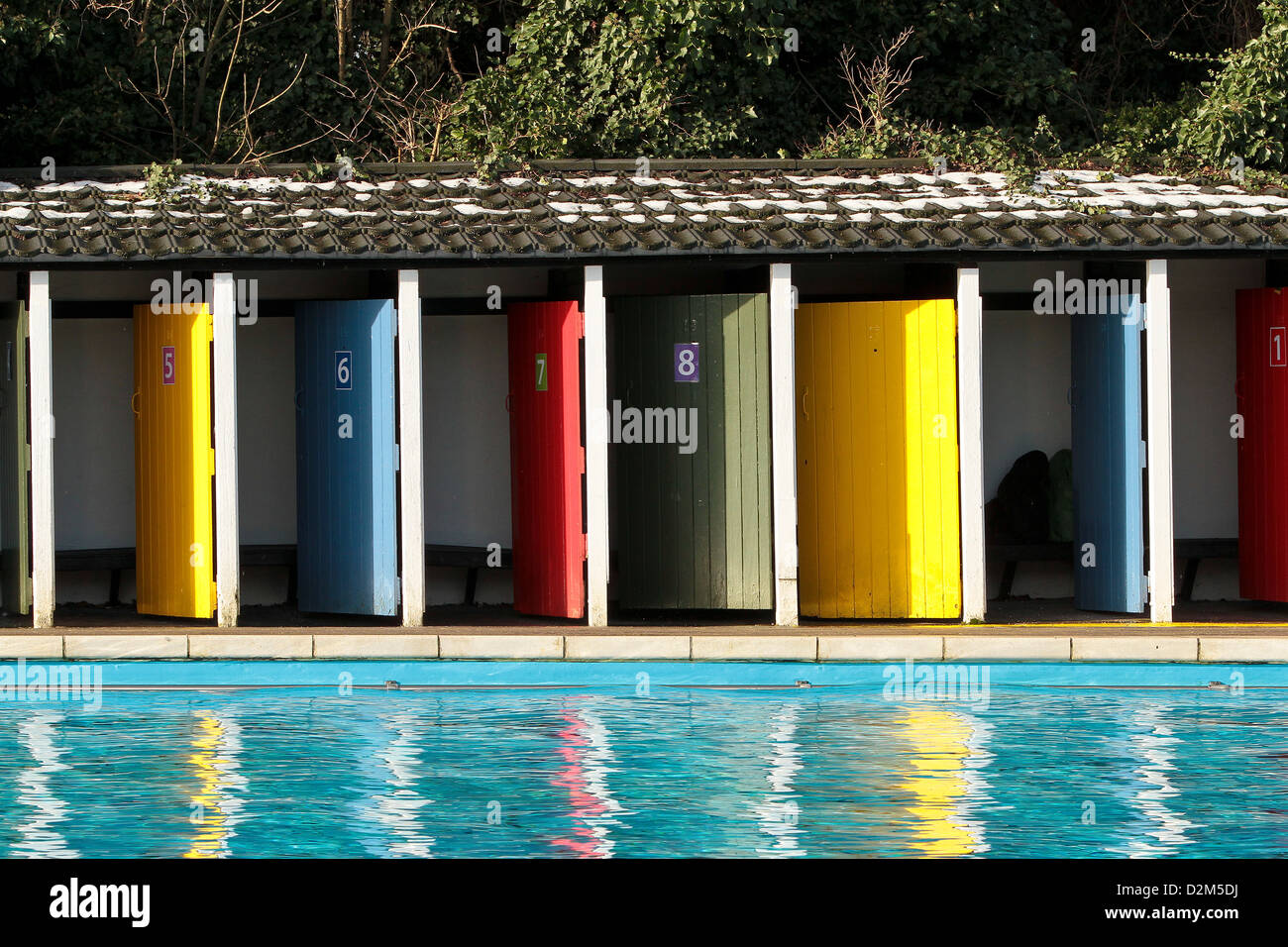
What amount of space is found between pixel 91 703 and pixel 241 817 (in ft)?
10.2

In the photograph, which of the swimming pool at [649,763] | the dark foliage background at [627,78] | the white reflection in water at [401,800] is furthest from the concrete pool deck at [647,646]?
the dark foliage background at [627,78]

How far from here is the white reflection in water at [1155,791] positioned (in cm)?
725

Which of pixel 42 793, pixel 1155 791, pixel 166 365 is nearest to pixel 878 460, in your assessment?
pixel 1155 791

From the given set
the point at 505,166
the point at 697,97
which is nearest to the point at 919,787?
the point at 505,166

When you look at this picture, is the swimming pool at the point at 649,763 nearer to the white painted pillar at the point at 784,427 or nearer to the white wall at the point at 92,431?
the white painted pillar at the point at 784,427

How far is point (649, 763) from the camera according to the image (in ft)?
29.2

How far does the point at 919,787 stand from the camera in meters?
8.27

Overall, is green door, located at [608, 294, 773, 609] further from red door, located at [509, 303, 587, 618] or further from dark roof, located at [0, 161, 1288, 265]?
dark roof, located at [0, 161, 1288, 265]

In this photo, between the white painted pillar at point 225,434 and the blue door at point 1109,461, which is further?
the blue door at point 1109,461

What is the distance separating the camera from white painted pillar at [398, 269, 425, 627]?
39.9ft

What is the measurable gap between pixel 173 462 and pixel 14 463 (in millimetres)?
1119

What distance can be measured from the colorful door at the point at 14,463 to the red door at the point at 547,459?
344 centimetres

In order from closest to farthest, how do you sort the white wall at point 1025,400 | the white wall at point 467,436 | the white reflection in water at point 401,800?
1. the white reflection in water at point 401,800
2. the white wall at point 467,436
3. the white wall at point 1025,400

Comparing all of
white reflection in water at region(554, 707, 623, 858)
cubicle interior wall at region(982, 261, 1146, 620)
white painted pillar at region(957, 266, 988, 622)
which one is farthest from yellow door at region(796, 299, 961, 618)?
white reflection in water at region(554, 707, 623, 858)
